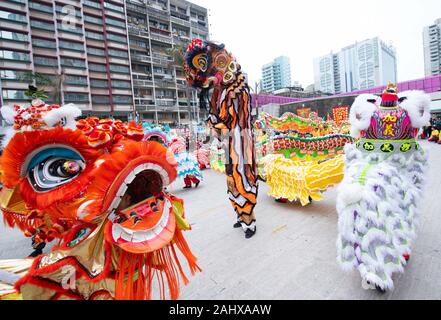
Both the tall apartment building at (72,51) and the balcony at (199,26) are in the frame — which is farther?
the balcony at (199,26)

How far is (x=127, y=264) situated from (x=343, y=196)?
1537 mm

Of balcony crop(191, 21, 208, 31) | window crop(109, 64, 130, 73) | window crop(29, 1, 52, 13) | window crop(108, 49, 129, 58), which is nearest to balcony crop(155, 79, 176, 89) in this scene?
window crop(109, 64, 130, 73)

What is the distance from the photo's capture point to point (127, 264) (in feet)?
3.85

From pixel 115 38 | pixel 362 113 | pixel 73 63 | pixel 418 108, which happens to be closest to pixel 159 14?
pixel 115 38

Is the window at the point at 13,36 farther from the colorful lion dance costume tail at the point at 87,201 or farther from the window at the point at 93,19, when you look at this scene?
the colorful lion dance costume tail at the point at 87,201

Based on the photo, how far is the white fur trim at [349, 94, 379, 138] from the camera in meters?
2.22

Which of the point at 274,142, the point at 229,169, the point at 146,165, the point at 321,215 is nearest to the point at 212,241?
the point at 229,169

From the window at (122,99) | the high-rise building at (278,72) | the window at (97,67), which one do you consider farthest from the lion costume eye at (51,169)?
the high-rise building at (278,72)

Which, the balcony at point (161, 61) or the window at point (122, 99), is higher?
the balcony at point (161, 61)

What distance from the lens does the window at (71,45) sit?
2431 centimetres

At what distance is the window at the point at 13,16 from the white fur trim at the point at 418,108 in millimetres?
30849

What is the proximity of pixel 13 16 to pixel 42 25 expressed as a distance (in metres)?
2.15
